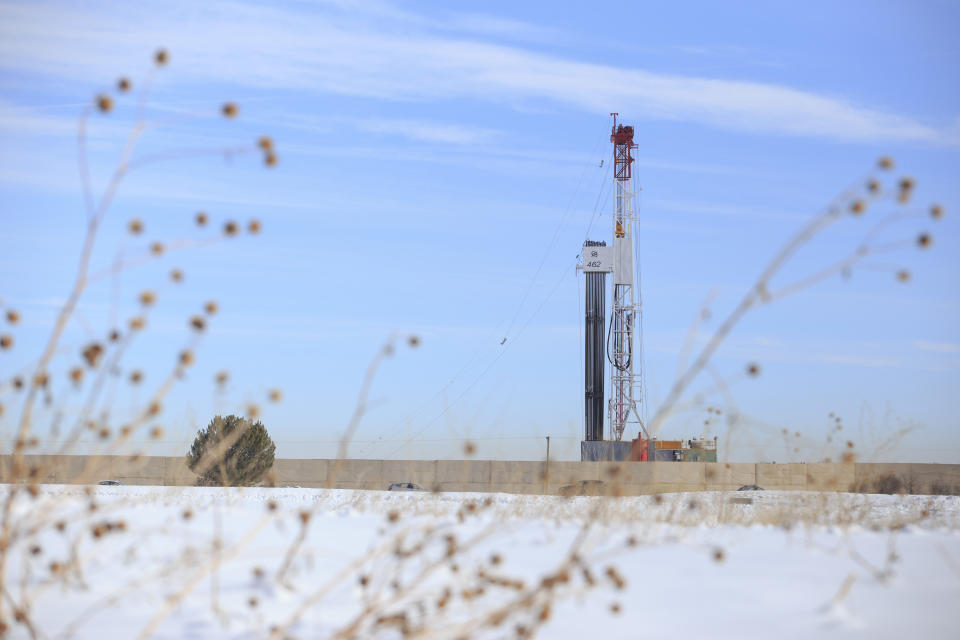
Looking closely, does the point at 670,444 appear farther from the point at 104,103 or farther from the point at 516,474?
the point at 104,103

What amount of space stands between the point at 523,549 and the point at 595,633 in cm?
140

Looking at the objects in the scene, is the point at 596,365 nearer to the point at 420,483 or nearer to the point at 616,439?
the point at 616,439

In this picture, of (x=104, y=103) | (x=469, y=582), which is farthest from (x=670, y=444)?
(x=104, y=103)

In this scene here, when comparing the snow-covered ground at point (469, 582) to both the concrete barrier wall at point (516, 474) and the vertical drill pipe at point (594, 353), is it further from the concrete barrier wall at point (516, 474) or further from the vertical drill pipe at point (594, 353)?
the vertical drill pipe at point (594, 353)

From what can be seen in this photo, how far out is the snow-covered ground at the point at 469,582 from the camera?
3336mm

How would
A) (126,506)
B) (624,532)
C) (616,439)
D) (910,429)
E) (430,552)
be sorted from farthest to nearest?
(616,439)
(910,429)
(126,506)
(624,532)
(430,552)

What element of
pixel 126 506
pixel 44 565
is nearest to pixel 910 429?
pixel 126 506

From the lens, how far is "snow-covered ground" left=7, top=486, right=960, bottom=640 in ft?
10.9

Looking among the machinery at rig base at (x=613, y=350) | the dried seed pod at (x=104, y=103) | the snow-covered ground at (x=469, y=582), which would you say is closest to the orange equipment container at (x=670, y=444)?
the machinery at rig base at (x=613, y=350)

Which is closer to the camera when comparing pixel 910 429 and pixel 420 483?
pixel 910 429

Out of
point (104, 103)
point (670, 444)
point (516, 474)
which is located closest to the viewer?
point (104, 103)

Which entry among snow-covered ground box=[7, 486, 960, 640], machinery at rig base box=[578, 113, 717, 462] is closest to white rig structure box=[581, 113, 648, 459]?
machinery at rig base box=[578, 113, 717, 462]

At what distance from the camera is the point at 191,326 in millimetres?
2979

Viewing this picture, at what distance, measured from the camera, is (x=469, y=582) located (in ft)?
12.7
